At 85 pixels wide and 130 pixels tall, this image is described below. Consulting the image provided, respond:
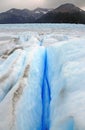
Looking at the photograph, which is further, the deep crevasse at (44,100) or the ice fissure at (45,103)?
the ice fissure at (45,103)

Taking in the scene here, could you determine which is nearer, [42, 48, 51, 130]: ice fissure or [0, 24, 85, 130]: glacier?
[0, 24, 85, 130]: glacier

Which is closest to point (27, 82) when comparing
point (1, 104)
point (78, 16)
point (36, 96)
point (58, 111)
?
point (36, 96)

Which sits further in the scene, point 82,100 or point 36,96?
point 36,96

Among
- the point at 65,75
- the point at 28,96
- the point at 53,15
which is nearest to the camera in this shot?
the point at 65,75

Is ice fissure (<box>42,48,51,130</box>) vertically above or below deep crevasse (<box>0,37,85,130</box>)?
below

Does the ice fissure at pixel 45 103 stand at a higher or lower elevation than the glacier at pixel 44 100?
lower

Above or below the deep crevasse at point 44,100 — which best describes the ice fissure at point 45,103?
below

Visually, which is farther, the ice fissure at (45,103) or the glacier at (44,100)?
the ice fissure at (45,103)

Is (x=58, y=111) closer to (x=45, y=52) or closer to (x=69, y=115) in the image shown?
(x=69, y=115)

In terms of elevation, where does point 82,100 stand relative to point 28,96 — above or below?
above

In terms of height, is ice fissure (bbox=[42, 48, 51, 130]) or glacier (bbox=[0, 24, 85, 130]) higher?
glacier (bbox=[0, 24, 85, 130])

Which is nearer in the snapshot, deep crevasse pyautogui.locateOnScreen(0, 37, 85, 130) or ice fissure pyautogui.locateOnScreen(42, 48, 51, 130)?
deep crevasse pyautogui.locateOnScreen(0, 37, 85, 130)
